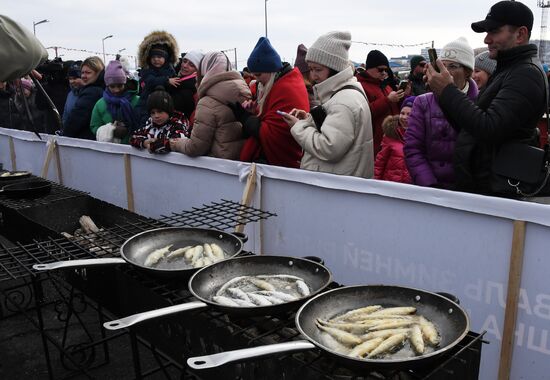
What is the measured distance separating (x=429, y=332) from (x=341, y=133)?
7.43 ft

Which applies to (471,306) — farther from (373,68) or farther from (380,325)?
(373,68)

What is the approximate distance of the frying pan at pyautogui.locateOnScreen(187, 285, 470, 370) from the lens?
5.37 ft

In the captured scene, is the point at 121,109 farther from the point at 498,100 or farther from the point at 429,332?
the point at 429,332

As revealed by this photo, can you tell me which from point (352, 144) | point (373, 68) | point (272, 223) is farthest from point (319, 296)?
point (373, 68)

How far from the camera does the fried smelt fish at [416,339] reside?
68.9 inches

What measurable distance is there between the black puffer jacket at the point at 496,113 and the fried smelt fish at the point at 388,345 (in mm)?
1875

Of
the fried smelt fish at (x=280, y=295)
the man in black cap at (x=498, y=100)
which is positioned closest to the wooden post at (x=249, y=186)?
the man in black cap at (x=498, y=100)

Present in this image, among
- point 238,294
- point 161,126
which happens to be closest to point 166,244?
point 238,294

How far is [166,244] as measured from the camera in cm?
299

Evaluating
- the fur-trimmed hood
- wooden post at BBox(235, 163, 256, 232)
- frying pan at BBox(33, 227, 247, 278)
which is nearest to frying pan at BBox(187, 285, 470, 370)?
frying pan at BBox(33, 227, 247, 278)

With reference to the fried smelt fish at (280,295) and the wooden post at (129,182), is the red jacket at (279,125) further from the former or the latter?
the fried smelt fish at (280,295)

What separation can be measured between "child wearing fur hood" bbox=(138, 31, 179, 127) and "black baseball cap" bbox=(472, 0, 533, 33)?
388 centimetres

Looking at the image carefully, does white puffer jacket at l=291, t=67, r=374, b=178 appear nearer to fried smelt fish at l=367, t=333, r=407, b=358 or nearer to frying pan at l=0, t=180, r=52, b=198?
fried smelt fish at l=367, t=333, r=407, b=358

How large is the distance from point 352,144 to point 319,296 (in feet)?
7.10
